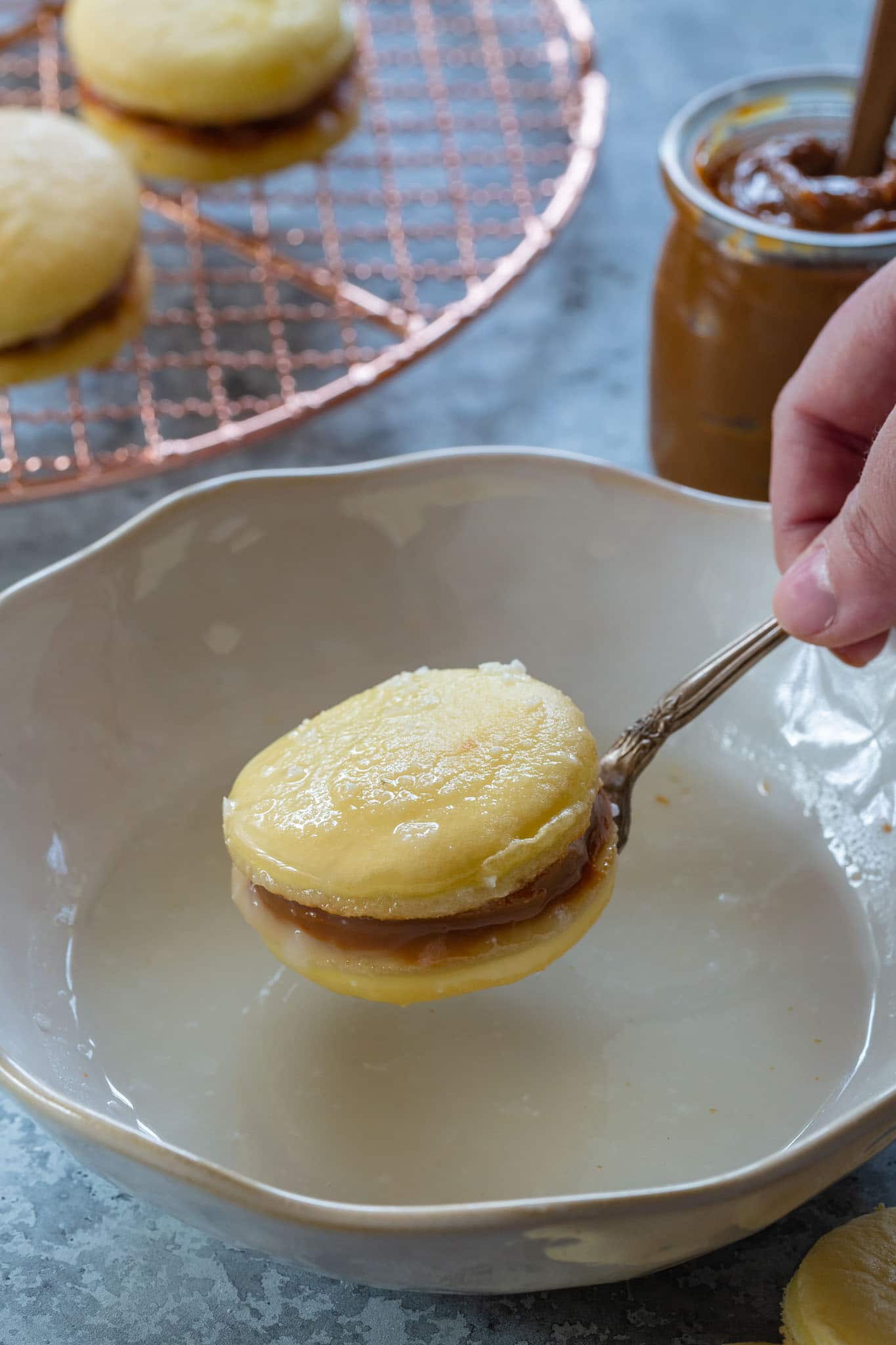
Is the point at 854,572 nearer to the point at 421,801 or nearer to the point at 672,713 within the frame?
the point at 672,713

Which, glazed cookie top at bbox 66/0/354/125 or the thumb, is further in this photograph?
glazed cookie top at bbox 66/0/354/125

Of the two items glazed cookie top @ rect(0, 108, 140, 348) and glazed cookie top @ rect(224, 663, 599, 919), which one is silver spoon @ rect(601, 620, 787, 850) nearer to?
glazed cookie top @ rect(224, 663, 599, 919)

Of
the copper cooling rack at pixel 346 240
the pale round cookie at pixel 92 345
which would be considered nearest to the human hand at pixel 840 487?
the copper cooling rack at pixel 346 240

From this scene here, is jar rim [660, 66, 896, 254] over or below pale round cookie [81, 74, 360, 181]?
over

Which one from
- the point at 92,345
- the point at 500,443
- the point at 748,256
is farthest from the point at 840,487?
the point at 92,345

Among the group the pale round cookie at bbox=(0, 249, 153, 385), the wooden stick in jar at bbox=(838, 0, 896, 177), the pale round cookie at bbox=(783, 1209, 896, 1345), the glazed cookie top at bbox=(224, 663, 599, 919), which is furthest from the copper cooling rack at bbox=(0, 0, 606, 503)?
the pale round cookie at bbox=(783, 1209, 896, 1345)

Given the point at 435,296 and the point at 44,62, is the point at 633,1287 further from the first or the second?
the point at 44,62

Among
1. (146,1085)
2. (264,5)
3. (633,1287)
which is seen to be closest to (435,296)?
(264,5)
